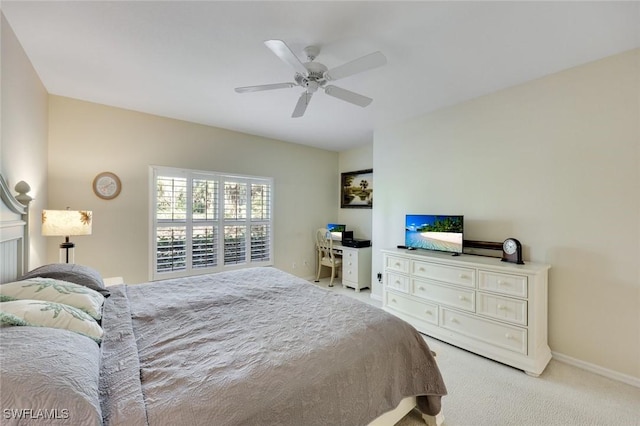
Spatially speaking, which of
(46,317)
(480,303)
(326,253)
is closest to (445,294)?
(480,303)

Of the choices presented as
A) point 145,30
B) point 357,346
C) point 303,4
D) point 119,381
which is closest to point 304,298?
point 357,346

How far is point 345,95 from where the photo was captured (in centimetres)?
226

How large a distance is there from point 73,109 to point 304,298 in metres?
3.43

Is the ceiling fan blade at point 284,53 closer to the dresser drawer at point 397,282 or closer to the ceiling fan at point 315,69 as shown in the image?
the ceiling fan at point 315,69

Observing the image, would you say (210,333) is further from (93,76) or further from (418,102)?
(418,102)

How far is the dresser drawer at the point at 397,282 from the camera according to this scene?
3.17 m

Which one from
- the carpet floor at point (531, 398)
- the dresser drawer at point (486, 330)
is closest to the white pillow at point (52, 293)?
the carpet floor at point (531, 398)

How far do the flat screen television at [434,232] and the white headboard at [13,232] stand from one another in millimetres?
3572

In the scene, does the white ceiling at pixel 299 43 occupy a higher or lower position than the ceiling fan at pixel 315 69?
higher

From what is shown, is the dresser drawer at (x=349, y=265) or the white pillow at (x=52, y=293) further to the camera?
the dresser drawer at (x=349, y=265)

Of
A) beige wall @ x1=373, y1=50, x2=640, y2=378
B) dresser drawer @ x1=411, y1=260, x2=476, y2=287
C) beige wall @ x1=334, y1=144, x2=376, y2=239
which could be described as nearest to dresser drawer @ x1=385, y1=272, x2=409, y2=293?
dresser drawer @ x1=411, y1=260, x2=476, y2=287

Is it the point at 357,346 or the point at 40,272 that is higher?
the point at 40,272

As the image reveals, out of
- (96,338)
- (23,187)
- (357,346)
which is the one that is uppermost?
(23,187)

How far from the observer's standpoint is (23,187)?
2.08 m
